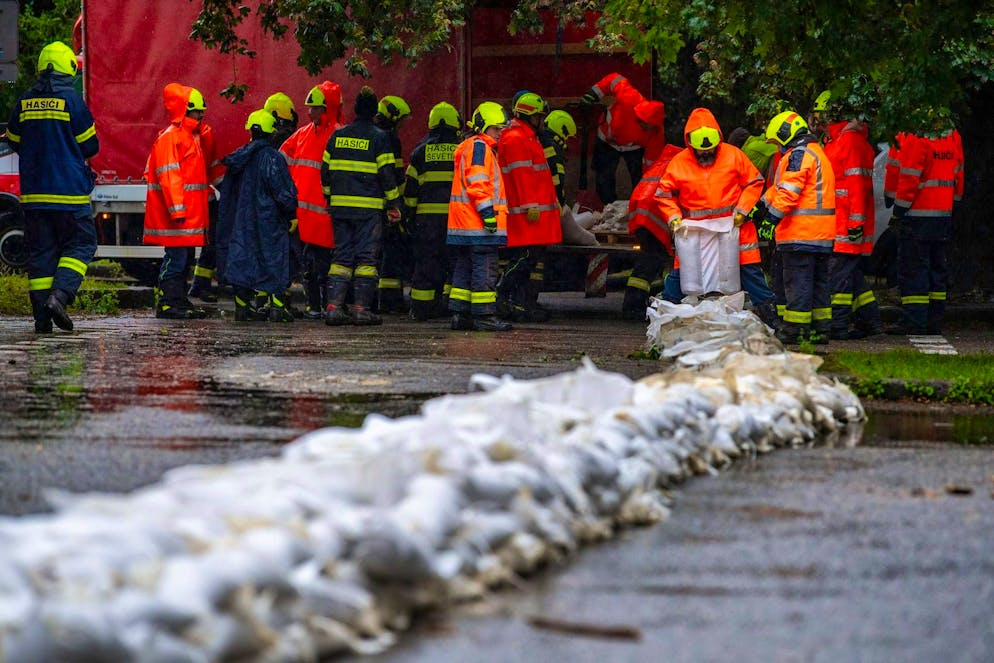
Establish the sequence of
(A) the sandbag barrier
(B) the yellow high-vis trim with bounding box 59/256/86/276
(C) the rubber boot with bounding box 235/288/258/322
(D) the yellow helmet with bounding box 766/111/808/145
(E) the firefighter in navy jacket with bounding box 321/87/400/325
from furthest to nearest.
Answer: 1. (C) the rubber boot with bounding box 235/288/258/322
2. (E) the firefighter in navy jacket with bounding box 321/87/400/325
3. (D) the yellow helmet with bounding box 766/111/808/145
4. (B) the yellow high-vis trim with bounding box 59/256/86/276
5. (A) the sandbag barrier

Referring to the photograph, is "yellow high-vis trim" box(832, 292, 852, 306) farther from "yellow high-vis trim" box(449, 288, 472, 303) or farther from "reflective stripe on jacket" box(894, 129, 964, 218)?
"yellow high-vis trim" box(449, 288, 472, 303)

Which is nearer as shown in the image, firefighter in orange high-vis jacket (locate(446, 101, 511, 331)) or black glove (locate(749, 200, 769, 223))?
black glove (locate(749, 200, 769, 223))

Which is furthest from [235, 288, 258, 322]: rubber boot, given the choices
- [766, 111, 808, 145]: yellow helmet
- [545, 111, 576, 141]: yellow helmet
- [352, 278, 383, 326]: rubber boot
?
[766, 111, 808, 145]: yellow helmet

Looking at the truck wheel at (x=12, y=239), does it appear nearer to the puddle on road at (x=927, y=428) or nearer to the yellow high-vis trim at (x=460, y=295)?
the yellow high-vis trim at (x=460, y=295)

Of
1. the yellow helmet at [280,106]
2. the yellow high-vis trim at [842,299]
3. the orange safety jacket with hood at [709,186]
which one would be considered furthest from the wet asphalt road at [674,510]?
the yellow helmet at [280,106]

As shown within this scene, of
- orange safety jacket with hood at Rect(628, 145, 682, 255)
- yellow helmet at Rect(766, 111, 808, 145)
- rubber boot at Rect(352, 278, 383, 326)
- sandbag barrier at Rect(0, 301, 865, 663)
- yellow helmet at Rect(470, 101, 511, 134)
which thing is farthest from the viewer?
orange safety jacket with hood at Rect(628, 145, 682, 255)

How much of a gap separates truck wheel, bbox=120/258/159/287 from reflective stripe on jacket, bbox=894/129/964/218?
29.3 feet

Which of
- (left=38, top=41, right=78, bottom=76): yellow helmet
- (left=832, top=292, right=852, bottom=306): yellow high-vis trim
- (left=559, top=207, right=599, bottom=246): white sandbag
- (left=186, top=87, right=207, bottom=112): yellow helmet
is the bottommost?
(left=832, top=292, right=852, bottom=306): yellow high-vis trim

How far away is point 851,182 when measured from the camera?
516 inches

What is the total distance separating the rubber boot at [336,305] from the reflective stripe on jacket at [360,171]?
0.58 meters

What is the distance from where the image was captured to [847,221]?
12852 mm

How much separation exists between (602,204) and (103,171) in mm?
5192

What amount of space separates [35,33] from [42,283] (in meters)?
19.4

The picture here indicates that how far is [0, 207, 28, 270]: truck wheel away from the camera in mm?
19000
